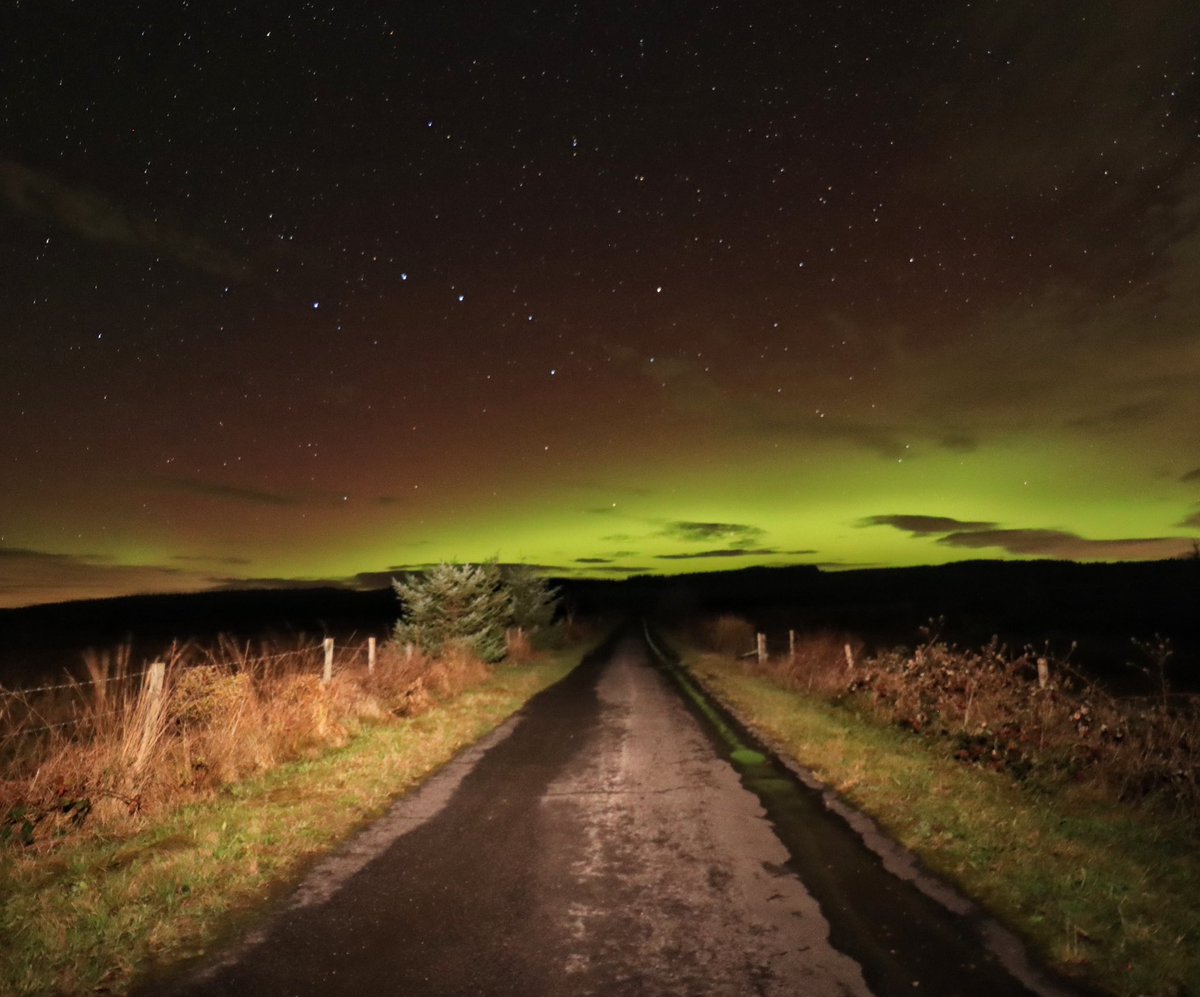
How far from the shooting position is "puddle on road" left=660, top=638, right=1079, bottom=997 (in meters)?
4.01

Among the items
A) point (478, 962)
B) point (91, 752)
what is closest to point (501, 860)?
point (478, 962)

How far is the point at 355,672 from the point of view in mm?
13492

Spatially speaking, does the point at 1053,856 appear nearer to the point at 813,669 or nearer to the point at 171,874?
the point at 171,874

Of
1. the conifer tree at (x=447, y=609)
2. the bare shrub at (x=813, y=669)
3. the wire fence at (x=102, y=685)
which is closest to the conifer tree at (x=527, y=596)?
the conifer tree at (x=447, y=609)

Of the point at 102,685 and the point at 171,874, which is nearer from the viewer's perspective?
the point at 171,874

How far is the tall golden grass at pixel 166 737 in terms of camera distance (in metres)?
6.41

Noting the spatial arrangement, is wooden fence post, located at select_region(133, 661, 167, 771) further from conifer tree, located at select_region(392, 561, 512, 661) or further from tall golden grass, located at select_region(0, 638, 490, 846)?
conifer tree, located at select_region(392, 561, 512, 661)

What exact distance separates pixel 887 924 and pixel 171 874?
15.8 ft

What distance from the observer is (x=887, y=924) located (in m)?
4.73

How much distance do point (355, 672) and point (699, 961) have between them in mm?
10560

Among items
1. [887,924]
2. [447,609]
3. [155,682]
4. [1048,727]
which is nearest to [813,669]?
[1048,727]

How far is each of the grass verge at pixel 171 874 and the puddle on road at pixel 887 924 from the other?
3.77 meters

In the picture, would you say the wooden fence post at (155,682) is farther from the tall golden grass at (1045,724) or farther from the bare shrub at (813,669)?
the bare shrub at (813,669)

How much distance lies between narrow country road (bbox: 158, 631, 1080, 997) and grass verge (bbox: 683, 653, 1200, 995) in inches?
20.0
